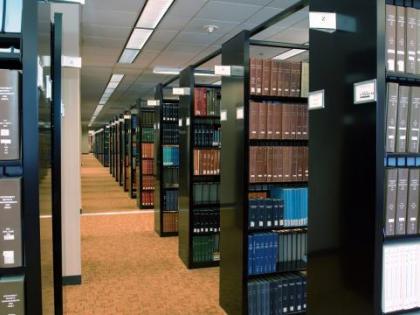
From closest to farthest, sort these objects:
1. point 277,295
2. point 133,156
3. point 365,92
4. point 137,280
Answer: point 365,92, point 277,295, point 137,280, point 133,156

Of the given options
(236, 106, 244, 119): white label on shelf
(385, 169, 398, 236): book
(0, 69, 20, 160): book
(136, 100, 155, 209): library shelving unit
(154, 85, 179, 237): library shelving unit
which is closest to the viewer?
(0, 69, 20, 160): book

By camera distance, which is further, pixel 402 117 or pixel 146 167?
pixel 146 167

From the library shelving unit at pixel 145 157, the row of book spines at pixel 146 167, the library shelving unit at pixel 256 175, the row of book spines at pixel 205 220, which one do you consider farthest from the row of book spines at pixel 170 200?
the library shelving unit at pixel 256 175

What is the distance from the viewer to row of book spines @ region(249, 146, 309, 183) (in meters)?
3.04

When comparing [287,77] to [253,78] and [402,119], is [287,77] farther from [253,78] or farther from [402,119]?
[402,119]

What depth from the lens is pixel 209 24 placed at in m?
5.48

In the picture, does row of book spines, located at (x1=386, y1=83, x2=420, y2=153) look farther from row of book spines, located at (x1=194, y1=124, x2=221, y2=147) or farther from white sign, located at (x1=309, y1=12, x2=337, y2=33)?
row of book spines, located at (x1=194, y1=124, x2=221, y2=147)

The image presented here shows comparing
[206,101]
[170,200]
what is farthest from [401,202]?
[170,200]

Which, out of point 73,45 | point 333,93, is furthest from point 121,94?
point 333,93

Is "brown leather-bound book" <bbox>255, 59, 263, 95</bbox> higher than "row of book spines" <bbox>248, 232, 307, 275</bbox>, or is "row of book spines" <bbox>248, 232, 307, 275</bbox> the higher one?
"brown leather-bound book" <bbox>255, 59, 263, 95</bbox>

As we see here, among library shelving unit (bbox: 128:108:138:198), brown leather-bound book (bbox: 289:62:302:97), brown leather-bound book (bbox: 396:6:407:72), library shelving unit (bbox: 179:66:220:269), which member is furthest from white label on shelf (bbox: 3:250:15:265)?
library shelving unit (bbox: 128:108:138:198)

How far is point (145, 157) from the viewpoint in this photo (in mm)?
7965

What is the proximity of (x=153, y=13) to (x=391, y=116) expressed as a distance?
13.4 feet

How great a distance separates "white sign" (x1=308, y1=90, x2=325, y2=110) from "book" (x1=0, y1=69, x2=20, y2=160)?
1370 mm
